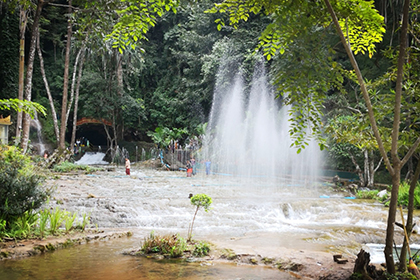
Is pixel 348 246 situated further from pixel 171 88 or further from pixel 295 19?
pixel 171 88

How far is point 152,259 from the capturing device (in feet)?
18.4

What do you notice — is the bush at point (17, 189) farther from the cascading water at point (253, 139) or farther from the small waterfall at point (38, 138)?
the small waterfall at point (38, 138)

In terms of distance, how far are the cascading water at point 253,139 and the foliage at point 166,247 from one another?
1426 cm

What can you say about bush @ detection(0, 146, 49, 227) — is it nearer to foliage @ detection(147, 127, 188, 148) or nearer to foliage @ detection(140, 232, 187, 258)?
foliage @ detection(140, 232, 187, 258)

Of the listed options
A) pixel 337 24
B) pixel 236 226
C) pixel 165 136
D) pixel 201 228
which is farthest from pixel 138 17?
pixel 165 136

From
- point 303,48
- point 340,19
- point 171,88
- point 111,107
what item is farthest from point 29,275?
point 171,88

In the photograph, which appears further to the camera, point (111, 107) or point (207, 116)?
point (207, 116)

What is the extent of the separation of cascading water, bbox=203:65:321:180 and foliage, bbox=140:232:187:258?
14.3 m

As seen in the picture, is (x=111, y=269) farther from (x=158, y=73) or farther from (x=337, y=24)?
(x=158, y=73)

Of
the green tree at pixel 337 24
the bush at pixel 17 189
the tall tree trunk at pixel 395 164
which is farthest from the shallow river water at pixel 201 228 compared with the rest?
the green tree at pixel 337 24

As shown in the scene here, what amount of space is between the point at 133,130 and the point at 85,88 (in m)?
→ 7.02

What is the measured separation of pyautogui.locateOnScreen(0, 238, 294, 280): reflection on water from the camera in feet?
15.4

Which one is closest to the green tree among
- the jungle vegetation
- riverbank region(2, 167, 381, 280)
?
riverbank region(2, 167, 381, 280)

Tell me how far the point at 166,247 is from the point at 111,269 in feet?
3.51
